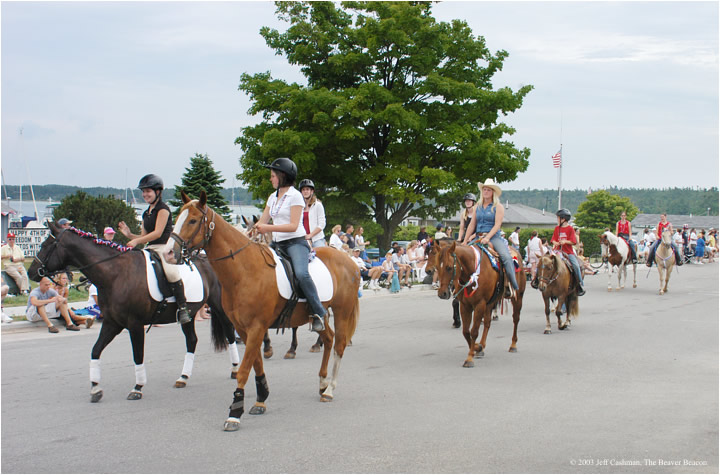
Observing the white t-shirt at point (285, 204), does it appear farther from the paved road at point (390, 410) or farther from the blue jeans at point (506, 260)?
the blue jeans at point (506, 260)

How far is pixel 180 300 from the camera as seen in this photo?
800 cm

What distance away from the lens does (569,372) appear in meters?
9.22

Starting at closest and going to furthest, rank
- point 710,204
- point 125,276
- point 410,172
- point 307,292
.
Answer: point 307,292, point 125,276, point 410,172, point 710,204

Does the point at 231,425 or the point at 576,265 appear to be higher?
the point at 576,265

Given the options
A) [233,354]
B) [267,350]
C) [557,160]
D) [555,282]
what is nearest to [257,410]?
[233,354]

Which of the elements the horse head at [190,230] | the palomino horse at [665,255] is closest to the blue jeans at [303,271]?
the horse head at [190,230]

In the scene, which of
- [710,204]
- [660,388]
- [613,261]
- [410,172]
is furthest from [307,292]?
[710,204]

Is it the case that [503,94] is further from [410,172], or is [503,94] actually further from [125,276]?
[125,276]

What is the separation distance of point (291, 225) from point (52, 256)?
299cm

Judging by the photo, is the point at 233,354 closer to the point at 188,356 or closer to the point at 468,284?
the point at 188,356

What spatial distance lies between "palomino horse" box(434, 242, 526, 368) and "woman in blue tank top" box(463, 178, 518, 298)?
0.33 m

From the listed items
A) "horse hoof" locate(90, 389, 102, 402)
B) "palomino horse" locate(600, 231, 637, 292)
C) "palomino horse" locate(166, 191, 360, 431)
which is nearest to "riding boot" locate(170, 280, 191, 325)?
"horse hoof" locate(90, 389, 102, 402)

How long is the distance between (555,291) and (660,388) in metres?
5.19

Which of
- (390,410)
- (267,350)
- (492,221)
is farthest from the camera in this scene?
(492,221)
